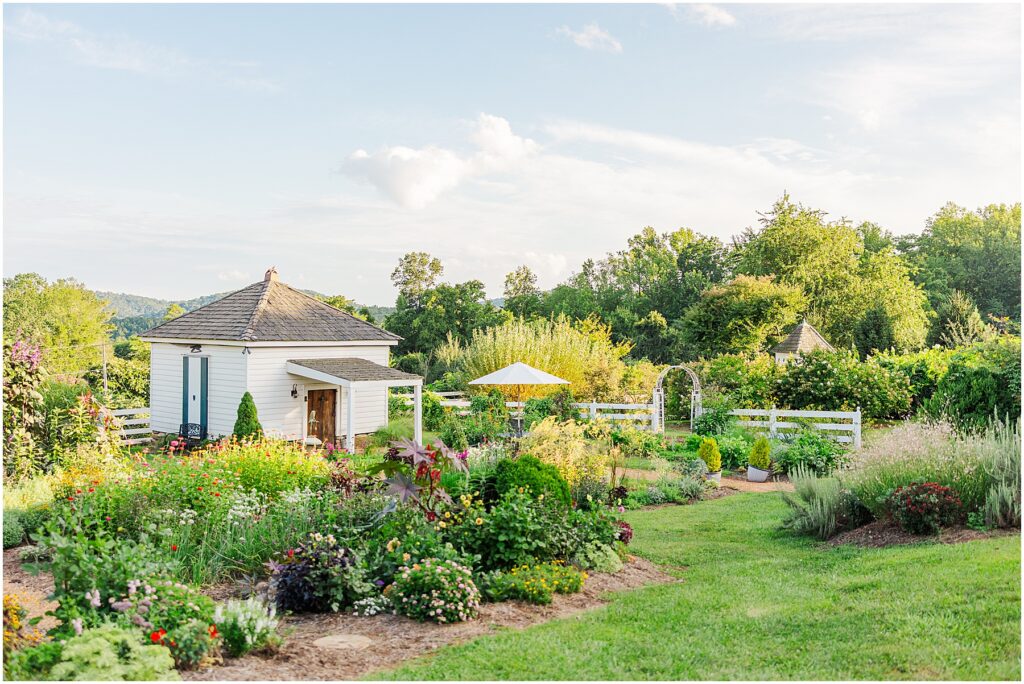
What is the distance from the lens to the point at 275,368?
56.1ft

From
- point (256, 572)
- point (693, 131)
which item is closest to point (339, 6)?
point (256, 572)

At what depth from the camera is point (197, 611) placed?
4578mm

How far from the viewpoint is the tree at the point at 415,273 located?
36.7 m

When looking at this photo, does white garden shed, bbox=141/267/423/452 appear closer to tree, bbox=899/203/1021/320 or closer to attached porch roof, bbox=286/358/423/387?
attached porch roof, bbox=286/358/423/387

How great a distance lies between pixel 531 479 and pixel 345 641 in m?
2.51

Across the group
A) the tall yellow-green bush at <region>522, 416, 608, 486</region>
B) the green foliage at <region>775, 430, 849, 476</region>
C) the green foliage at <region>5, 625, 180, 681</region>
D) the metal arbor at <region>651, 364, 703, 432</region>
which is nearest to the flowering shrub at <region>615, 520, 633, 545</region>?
the tall yellow-green bush at <region>522, 416, 608, 486</region>

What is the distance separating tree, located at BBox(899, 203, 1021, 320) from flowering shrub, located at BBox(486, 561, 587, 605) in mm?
36675

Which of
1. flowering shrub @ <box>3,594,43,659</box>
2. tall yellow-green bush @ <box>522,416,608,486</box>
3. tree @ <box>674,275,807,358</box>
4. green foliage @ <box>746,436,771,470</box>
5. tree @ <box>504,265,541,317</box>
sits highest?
tree @ <box>504,265,541,317</box>

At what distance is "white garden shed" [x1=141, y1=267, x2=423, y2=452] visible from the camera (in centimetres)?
1681

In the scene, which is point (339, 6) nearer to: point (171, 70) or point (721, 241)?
point (171, 70)

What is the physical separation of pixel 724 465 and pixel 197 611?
10538 mm

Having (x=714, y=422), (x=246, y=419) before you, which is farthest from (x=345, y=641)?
(x=714, y=422)

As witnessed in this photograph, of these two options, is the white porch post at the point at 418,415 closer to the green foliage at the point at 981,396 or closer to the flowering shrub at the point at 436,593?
the green foliage at the point at 981,396

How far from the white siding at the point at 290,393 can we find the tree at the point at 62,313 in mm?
33080
